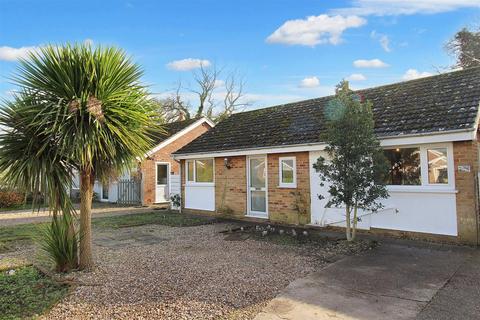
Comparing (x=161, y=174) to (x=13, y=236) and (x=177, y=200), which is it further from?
(x=13, y=236)

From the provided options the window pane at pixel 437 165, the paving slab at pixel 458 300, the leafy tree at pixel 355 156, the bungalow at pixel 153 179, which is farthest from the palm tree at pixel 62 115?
the bungalow at pixel 153 179

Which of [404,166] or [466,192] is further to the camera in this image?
[404,166]

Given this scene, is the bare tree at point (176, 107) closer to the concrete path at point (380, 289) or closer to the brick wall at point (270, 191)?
the brick wall at point (270, 191)

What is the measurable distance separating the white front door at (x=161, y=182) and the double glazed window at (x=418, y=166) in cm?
1431

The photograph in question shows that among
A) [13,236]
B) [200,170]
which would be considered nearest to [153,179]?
[200,170]

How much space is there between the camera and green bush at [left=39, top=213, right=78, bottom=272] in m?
6.42

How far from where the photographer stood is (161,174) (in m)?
21.1

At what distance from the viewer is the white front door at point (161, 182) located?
2055 centimetres

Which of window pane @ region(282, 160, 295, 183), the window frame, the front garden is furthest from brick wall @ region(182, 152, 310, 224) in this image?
the window frame

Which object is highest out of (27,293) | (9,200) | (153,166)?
(153,166)

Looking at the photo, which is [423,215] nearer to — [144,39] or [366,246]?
[366,246]

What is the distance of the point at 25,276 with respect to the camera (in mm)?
6277

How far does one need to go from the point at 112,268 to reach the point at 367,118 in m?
6.26

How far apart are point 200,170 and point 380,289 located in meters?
10.7
